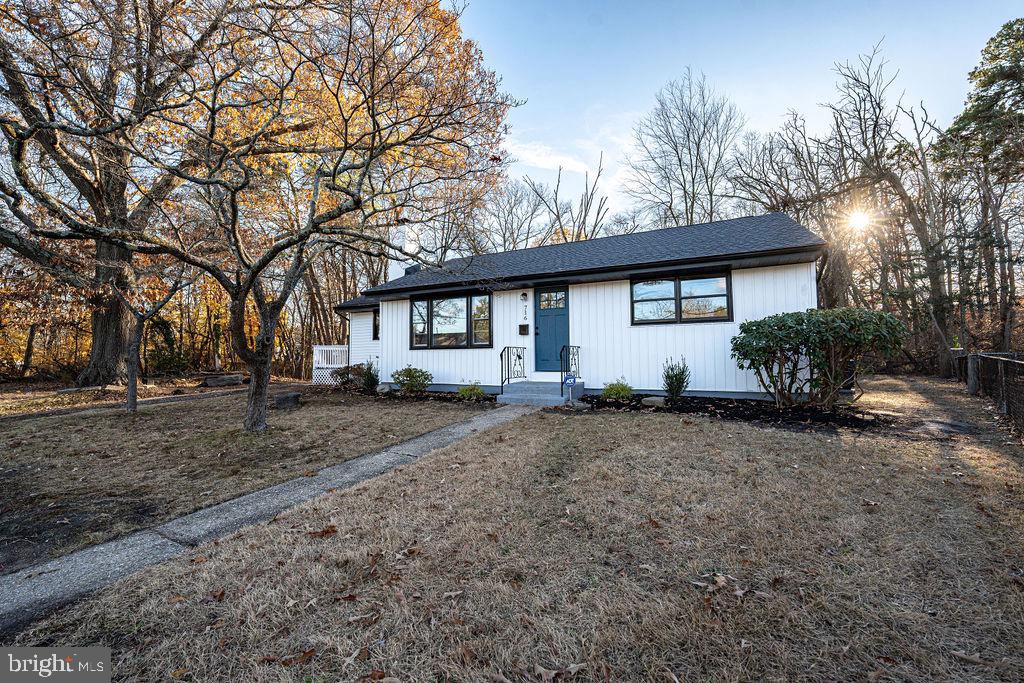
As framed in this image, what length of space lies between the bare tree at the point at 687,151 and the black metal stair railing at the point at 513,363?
526 inches

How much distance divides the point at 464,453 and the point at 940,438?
5.88 m

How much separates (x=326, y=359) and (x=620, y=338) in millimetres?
10072

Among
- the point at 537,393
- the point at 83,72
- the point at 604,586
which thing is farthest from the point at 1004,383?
the point at 83,72

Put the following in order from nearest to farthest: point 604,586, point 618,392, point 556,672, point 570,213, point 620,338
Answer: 1. point 556,672
2. point 604,586
3. point 618,392
4. point 620,338
5. point 570,213

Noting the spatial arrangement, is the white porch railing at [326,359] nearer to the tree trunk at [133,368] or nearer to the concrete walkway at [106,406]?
the concrete walkway at [106,406]

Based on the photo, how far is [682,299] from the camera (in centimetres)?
860

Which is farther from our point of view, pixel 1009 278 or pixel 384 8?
pixel 1009 278

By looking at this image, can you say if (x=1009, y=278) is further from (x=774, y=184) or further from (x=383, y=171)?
(x=383, y=171)

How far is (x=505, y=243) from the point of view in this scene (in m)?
22.4

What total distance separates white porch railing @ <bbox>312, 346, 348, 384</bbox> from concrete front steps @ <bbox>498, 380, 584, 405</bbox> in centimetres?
747

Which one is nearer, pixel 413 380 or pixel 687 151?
pixel 413 380

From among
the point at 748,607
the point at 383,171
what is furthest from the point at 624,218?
the point at 748,607

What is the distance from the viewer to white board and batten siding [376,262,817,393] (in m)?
7.95

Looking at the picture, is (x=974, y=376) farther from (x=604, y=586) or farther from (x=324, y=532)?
(x=324, y=532)
